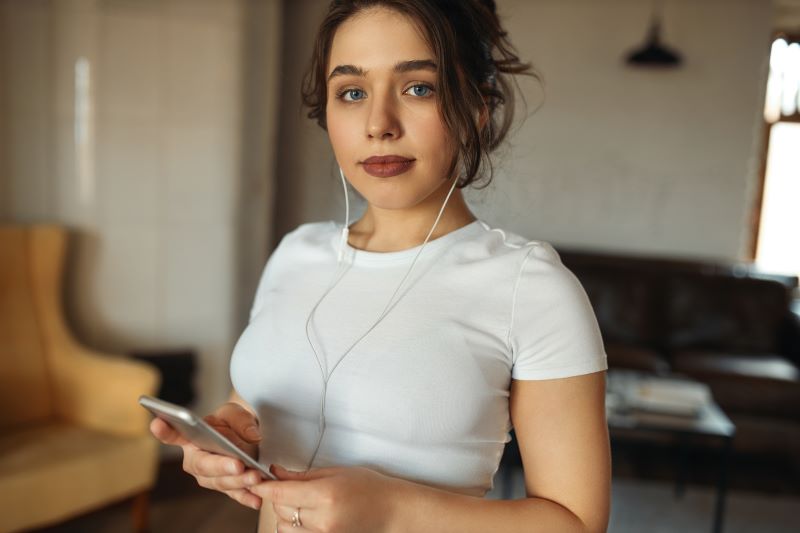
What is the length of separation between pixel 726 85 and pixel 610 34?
31.2 inches

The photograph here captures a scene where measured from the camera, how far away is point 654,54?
386 centimetres

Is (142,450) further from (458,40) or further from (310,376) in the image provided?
(458,40)

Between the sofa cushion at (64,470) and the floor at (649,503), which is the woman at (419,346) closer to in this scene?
the sofa cushion at (64,470)

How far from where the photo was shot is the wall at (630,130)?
13.8 feet

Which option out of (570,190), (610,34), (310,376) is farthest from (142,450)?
(610,34)

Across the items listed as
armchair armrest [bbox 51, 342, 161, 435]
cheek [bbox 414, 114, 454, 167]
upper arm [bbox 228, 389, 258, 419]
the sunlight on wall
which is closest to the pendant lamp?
the sunlight on wall

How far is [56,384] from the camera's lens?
249cm

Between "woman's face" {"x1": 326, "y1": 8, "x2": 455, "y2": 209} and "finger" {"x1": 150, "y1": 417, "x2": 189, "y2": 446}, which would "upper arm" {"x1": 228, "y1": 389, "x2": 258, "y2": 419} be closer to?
"finger" {"x1": 150, "y1": 417, "x2": 189, "y2": 446}

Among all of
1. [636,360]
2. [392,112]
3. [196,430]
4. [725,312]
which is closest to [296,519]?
[196,430]

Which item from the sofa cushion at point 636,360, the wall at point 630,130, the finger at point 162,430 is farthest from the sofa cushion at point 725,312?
the finger at point 162,430

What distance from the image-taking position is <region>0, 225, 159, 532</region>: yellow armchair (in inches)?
80.6

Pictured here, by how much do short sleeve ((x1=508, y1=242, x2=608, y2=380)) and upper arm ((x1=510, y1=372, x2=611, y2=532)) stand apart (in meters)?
0.02

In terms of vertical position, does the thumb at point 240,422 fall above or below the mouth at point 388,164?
below

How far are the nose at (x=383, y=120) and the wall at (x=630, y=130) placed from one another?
3332 millimetres
